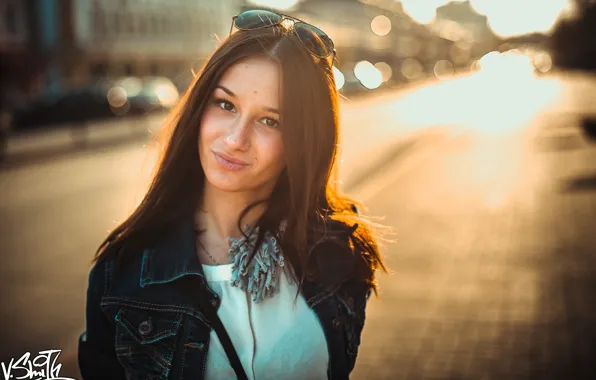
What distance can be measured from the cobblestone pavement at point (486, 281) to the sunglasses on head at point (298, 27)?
10.7ft

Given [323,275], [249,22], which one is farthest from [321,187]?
[249,22]

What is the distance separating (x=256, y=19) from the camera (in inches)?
84.1

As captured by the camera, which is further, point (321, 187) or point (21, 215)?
point (21, 215)

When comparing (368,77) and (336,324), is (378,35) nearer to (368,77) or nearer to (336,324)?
(368,77)

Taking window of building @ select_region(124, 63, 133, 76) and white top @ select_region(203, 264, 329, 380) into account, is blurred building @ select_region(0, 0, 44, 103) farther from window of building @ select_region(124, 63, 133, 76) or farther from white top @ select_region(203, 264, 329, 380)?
white top @ select_region(203, 264, 329, 380)

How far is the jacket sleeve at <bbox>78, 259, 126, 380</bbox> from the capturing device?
2.07m

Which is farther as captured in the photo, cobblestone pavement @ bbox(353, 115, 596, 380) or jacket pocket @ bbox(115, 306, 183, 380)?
cobblestone pavement @ bbox(353, 115, 596, 380)

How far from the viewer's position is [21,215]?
10.7 metres

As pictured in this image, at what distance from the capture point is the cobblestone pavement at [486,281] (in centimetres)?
519

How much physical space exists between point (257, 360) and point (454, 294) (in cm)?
488

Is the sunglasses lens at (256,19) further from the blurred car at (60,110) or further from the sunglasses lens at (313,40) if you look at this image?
the blurred car at (60,110)

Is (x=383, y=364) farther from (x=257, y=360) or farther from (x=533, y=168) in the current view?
(x=533, y=168)

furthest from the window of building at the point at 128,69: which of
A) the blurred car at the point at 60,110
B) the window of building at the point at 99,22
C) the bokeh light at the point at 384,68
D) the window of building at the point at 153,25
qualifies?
the bokeh light at the point at 384,68

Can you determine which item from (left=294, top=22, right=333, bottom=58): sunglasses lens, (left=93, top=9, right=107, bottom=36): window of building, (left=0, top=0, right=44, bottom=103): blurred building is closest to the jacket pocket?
(left=294, top=22, right=333, bottom=58): sunglasses lens
